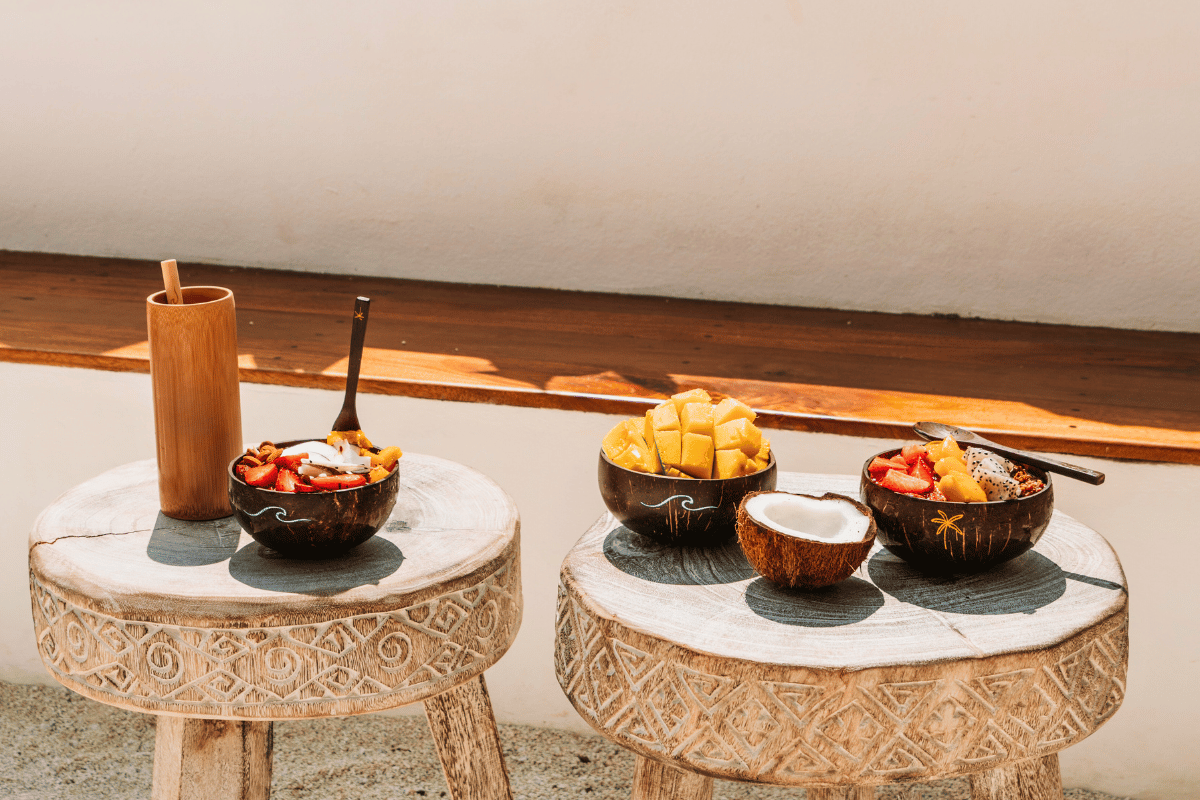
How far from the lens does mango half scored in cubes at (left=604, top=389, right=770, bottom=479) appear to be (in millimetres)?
1164

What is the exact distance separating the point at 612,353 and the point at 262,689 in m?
1.12

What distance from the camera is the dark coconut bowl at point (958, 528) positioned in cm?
106

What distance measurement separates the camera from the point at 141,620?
3.36 feet

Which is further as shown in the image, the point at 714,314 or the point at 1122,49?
the point at 714,314

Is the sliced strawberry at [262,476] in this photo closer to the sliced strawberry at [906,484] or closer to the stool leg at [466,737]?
the stool leg at [466,737]

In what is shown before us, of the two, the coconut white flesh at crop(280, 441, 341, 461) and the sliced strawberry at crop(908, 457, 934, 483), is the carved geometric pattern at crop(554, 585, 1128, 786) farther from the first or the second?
the coconut white flesh at crop(280, 441, 341, 461)

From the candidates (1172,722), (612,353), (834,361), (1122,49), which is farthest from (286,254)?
(1172,722)

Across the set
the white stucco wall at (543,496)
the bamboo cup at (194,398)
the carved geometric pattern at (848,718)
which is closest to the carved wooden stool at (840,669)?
the carved geometric pattern at (848,718)

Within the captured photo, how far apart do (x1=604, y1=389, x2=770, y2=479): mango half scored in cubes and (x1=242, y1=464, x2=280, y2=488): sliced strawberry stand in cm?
36

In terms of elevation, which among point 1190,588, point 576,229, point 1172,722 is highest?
point 576,229

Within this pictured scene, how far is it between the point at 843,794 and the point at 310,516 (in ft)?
2.65

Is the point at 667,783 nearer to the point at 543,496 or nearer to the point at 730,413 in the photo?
the point at 730,413

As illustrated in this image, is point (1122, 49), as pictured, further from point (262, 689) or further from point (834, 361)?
point (262, 689)

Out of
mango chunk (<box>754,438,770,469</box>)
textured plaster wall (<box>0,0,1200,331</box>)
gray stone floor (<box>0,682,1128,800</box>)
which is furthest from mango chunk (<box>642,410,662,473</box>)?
textured plaster wall (<box>0,0,1200,331</box>)
